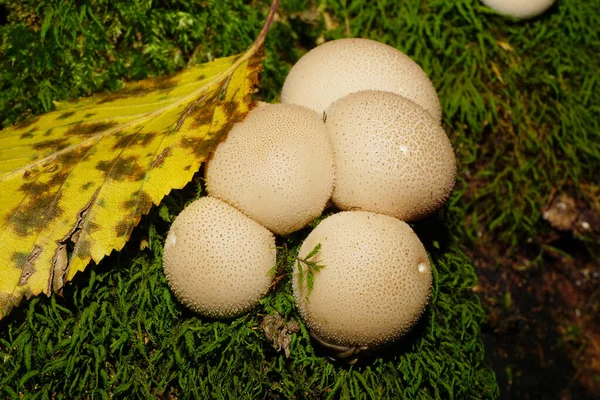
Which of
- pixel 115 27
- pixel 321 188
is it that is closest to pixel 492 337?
pixel 321 188

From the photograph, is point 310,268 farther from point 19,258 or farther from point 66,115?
point 66,115

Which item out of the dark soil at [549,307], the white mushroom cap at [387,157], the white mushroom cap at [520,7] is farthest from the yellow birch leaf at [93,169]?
the dark soil at [549,307]

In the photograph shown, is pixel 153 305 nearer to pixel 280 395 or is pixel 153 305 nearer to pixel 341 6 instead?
pixel 280 395

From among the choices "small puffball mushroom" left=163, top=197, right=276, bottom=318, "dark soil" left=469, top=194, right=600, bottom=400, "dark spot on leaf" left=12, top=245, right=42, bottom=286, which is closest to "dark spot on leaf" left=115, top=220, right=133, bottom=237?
"small puffball mushroom" left=163, top=197, right=276, bottom=318

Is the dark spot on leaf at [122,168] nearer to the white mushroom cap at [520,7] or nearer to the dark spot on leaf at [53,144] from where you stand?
the dark spot on leaf at [53,144]

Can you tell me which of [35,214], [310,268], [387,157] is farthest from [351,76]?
[35,214]

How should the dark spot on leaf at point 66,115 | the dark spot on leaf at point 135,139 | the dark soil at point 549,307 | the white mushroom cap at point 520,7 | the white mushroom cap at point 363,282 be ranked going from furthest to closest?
the dark soil at point 549,307 → the white mushroom cap at point 520,7 → the dark spot on leaf at point 66,115 → the dark spot on leaf at point 135,139 → the white mushroom cap at point 363,282

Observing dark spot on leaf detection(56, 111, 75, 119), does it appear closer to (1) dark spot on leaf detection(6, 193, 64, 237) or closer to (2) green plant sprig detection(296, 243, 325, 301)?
(1) dark spot on leaf detection(6, 193, 64, 237)
